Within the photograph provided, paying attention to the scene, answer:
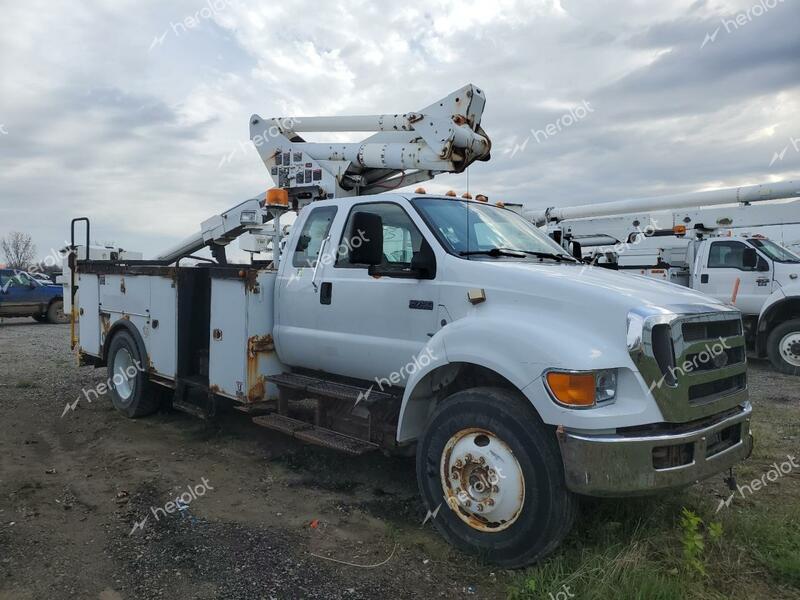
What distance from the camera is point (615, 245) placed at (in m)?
14.2

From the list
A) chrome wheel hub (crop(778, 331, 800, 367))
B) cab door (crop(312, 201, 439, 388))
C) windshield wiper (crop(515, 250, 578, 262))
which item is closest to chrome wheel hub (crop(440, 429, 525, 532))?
cab door (crop(312, 201, 439, 388))

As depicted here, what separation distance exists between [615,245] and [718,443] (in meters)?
11.3

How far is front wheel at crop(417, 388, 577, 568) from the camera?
3.26 m

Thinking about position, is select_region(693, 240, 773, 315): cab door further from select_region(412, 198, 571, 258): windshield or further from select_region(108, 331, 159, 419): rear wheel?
select_region(108, 331, 159, 419): rear wheel

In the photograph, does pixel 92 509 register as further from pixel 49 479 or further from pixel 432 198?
pixel 432 198

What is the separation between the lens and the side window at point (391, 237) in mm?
4457

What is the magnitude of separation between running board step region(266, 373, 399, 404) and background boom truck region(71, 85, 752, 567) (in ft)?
0.08

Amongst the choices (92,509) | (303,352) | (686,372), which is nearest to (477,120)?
(303,352)

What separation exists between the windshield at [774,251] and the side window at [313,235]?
910cm

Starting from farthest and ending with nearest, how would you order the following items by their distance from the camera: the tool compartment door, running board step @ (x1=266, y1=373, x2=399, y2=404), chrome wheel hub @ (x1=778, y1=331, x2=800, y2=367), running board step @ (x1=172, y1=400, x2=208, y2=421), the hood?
chrome wheel hub @ (x1=778, y1=331, x2=800, y2=367)
running board step @ (x1=172, y1=400, x2=208, y2=421)
the tool compartment door
running board step @ (x1=266, y1=373, x2=399, y2=404)
the hood

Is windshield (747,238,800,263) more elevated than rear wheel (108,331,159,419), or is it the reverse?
windshield (747,238,800,263)

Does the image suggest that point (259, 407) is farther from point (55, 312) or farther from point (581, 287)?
point (55, 312)

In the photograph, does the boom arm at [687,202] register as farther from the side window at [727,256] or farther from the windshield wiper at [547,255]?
the windshield wiper at [547,255]

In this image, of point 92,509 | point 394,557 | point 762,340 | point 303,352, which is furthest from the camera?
point 762,340
